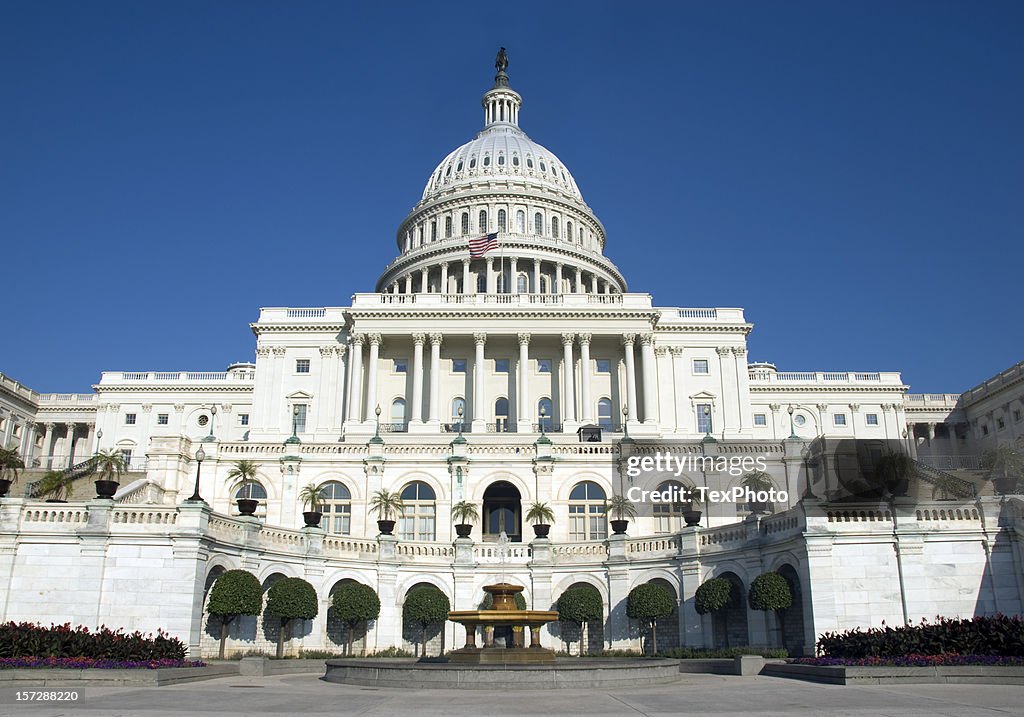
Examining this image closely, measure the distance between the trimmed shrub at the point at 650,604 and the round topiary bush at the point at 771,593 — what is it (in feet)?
18.0

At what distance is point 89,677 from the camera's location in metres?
26.3

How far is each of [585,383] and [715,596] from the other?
5239cm

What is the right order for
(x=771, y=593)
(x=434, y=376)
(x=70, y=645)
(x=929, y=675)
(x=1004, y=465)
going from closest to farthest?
(x=929, y=675) → (x=70, y=645) → (x=771, y=593) → (x=1004, y=465) → (x=434, y=376)

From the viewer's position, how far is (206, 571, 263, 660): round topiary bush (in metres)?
37.0

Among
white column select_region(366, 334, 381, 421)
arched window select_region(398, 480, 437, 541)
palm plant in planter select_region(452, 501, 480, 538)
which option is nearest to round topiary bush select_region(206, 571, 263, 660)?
palm plant in planter select_region(452, 501, 480, 538)

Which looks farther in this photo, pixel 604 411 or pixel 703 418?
pixel 604 411

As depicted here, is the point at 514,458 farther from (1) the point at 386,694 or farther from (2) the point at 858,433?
(2) the point at 858,433

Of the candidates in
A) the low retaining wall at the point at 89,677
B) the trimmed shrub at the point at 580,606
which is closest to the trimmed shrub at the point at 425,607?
the trimmed shrub at the point at 580,606

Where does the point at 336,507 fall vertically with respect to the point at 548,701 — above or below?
above

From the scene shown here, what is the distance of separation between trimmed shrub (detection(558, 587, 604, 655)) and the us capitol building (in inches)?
77.4

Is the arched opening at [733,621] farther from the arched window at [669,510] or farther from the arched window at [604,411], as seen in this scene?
the arched window at [604,411]

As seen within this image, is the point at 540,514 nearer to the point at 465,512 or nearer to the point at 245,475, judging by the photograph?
the point at 465,512

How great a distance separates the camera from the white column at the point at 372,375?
9219 centimetres

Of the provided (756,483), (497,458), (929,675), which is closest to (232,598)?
(497,458)
